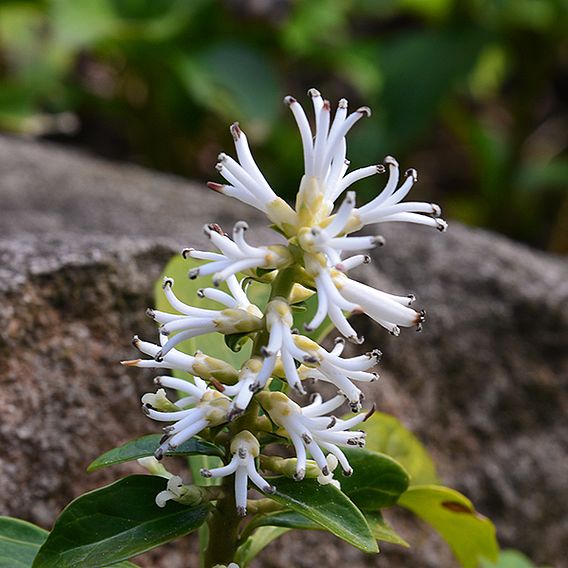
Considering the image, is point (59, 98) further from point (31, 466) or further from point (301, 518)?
point (301, 518)

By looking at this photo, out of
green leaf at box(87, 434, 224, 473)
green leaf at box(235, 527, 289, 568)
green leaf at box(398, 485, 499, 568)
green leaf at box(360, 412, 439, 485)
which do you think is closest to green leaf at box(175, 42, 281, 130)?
green leaf at box(360, 412, 439, 485)

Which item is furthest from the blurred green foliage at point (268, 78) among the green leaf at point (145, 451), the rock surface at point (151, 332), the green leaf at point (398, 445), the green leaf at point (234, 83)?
the green leaf at point (145, 451)

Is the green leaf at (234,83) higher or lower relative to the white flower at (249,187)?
lower

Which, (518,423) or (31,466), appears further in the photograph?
(518,423)

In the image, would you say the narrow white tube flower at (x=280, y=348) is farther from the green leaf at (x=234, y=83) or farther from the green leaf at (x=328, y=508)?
the green leaf at (x=234, y=83)

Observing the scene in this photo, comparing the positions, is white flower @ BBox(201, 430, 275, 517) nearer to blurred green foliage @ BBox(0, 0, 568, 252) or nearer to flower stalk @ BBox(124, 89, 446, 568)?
flower stalk @ BBox(124, 89, 446, 568)

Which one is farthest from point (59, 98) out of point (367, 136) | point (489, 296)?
point (489, 296)

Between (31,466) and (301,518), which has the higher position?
(301,518)
